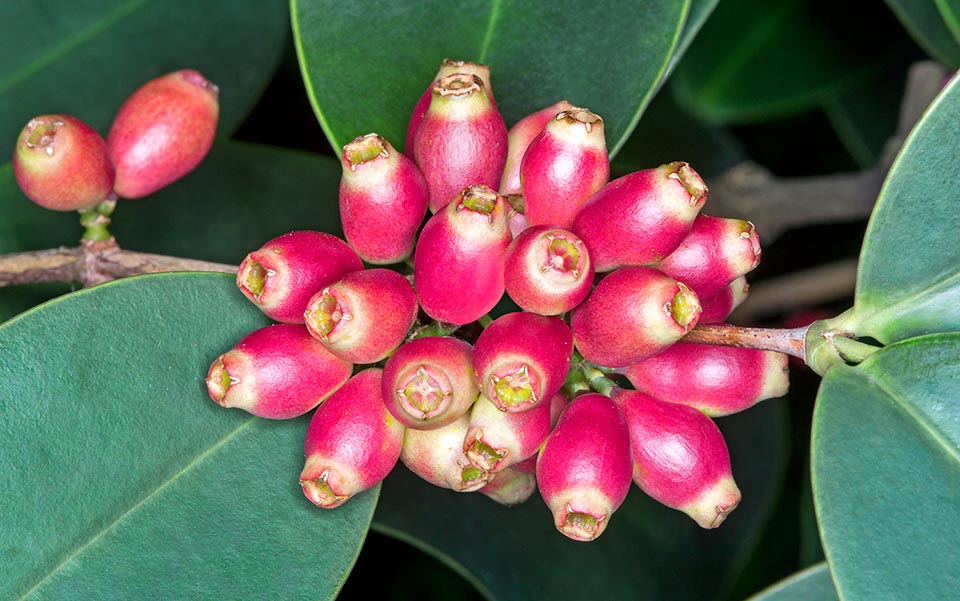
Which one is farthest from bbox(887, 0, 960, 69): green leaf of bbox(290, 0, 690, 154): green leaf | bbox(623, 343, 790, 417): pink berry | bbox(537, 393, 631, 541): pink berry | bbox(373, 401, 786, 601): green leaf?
bbox(537, 393, 631, 541): pink berry

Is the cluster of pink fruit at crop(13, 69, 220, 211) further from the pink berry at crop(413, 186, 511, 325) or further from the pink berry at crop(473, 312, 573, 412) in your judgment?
the pink berry at crop(473, 312, 573, 412)

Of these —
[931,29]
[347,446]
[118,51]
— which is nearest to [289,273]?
[347,446]

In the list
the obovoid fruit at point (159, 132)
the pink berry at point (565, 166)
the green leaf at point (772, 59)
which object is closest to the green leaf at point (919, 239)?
the pink berry at point (565, 166)

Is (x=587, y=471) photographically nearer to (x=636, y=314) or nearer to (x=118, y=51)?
(x=636, y=314)

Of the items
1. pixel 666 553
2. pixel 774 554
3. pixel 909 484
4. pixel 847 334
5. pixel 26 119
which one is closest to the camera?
pixel 909 484

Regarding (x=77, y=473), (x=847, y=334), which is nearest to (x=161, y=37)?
(x=77, y=473)

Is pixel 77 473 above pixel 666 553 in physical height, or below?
above

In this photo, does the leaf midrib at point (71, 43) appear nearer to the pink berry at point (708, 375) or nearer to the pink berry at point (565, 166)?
the pink berry at point (565, 166)

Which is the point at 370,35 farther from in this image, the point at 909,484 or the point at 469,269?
the point at 909,484
